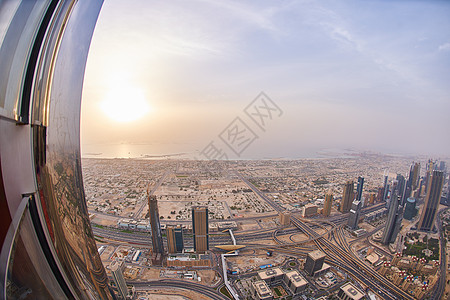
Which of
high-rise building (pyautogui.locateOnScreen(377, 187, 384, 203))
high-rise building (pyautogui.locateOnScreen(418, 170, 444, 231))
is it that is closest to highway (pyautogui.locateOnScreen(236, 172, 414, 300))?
high-rise building (pyautogui.locateOnScreen(418, 170, 444, 231))

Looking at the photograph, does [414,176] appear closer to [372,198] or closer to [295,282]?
[372,198]

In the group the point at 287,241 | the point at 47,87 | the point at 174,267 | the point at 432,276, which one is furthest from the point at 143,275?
the point at 432,276

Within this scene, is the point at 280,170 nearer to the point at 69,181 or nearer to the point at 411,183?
the point at 411,183

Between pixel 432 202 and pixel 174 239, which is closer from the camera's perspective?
pixel 174 239

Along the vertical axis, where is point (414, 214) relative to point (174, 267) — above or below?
above

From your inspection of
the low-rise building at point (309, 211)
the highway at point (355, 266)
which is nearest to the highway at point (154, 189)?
the highway at point (355, 266)

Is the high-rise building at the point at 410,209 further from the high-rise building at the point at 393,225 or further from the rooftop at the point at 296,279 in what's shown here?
the rooftop at the point at 296,279

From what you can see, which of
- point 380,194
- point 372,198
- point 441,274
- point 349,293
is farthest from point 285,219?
point 380,194
